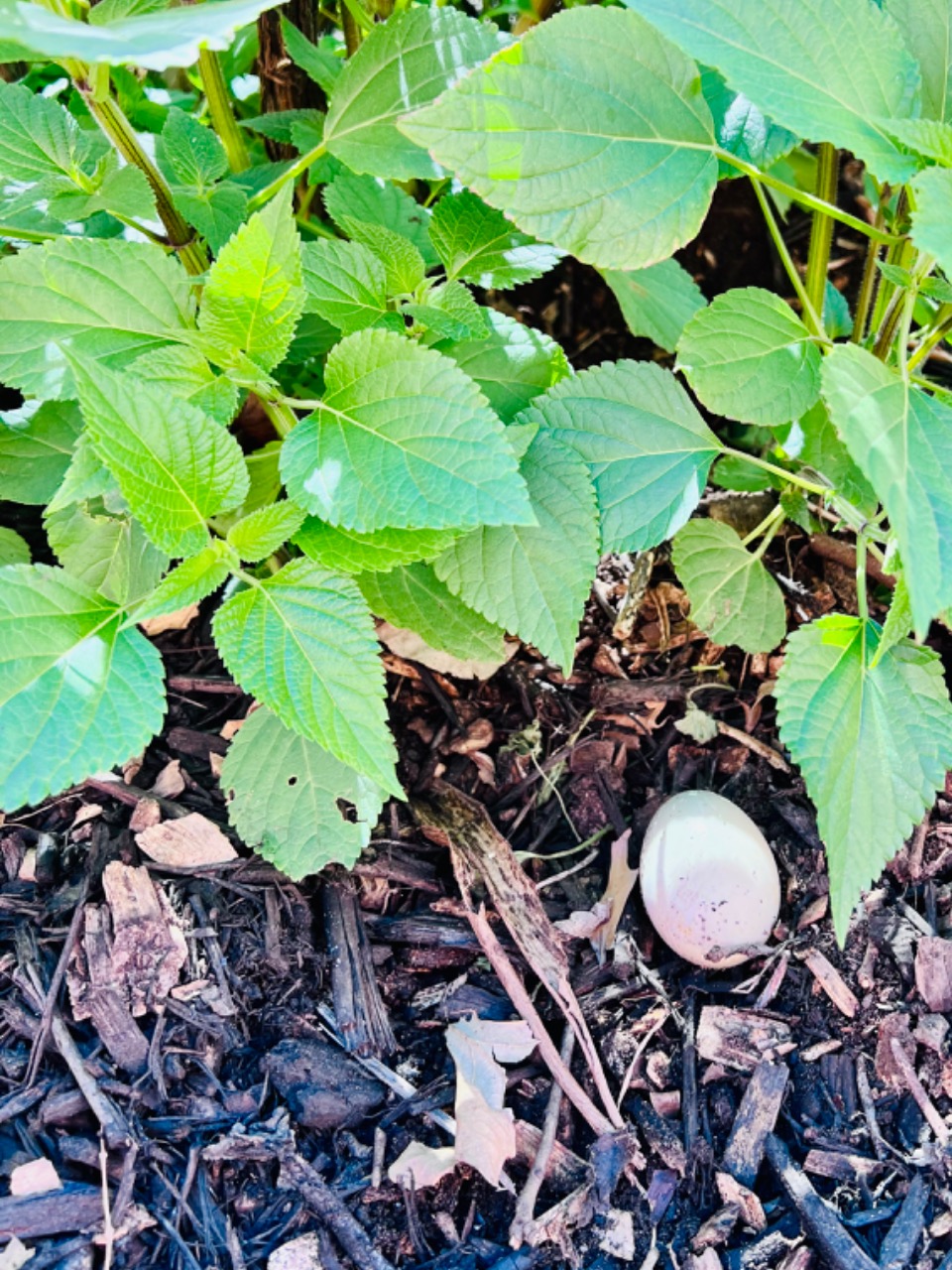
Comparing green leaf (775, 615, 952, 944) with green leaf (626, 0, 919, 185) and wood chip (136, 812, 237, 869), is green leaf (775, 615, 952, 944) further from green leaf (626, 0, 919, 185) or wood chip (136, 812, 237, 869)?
wood chip (136, 812, 237, 869)

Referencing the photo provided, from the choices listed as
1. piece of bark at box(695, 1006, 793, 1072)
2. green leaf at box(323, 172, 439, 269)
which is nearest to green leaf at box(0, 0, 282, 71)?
green leaf at box(323, 172, 439, 269)

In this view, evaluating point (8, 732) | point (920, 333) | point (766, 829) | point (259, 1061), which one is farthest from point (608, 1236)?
point (920, 333)

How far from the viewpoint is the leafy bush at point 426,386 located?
4.23 feet

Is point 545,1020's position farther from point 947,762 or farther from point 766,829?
point 947,762

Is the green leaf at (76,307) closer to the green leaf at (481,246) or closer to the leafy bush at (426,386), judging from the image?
the leafy bush at (426,386)

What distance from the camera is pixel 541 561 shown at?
1.47 meters

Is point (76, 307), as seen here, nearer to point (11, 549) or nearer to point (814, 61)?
point (11, 549)

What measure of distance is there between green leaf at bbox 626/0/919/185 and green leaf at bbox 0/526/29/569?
3.83ft

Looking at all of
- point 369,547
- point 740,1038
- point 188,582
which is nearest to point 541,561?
point 369,547

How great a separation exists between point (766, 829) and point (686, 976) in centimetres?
28

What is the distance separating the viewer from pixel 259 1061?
5.00 ft

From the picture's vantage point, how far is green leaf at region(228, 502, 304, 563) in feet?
4.59

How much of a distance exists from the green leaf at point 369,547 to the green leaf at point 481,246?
0.42 m

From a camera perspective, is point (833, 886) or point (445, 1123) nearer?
point (833, 886)
